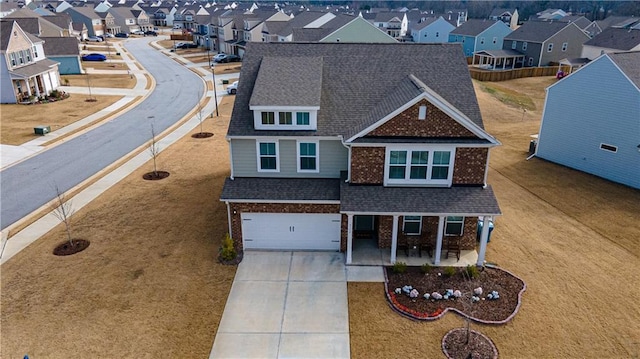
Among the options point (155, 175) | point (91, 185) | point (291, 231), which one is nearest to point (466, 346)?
point (291, 231)

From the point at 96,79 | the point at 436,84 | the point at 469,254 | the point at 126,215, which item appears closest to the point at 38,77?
the point at 96,79

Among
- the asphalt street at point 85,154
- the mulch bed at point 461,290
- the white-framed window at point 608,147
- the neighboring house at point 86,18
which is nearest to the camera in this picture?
the mulch bed at point 461,290

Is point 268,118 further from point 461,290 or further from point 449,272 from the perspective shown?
point 461,290

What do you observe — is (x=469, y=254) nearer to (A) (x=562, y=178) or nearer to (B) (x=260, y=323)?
(B) (x=260, y=323)

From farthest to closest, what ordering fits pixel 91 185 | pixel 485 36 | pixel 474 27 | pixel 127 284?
pixel 474 27 → pixel 485 36 → pixel 91 185 → pixel 127 284

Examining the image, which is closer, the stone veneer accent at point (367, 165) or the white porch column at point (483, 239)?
the white porch column at point (483, 239)

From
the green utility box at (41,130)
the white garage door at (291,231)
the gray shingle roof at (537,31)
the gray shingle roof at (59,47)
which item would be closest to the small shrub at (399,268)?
the white garage door at (291,231)

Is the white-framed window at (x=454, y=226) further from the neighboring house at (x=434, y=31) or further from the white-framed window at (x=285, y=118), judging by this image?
the neighboring house at (x=434, y=31)
